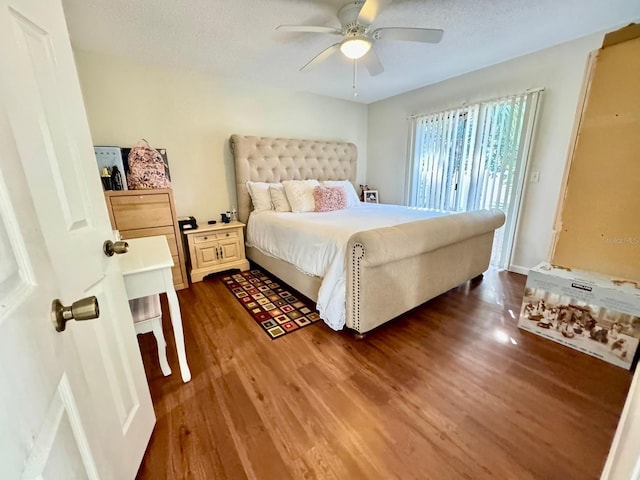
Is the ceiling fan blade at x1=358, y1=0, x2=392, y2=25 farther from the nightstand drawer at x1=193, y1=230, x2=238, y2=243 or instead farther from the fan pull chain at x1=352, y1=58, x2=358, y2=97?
the nightstand drawer at x1=193, y1=230, x2=238, y2=243

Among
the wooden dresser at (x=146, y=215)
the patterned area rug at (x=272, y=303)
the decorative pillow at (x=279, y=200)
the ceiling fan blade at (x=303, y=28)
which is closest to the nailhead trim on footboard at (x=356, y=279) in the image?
the patterned area rug at (x=272, y=303)

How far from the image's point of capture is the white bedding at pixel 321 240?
1.91 m

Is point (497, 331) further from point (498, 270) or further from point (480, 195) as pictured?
point (480, 195)

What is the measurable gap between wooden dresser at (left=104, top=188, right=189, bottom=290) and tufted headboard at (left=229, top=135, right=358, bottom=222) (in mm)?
887

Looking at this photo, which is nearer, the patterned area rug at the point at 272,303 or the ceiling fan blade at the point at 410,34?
the ceiling fan blade at the point at 410,34

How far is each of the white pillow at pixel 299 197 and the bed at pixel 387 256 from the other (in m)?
0.48

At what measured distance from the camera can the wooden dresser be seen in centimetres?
240

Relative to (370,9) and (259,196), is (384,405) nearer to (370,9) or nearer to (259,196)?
(370,9)

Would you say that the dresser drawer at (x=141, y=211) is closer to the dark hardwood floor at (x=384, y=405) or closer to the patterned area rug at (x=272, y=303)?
the patterned area rug at (x=272, y=303)

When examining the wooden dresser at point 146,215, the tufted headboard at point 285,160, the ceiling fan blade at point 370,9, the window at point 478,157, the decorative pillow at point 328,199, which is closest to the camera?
the ceiling fan blade at point 370,9

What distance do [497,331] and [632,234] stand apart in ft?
3.35

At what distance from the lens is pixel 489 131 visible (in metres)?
3.06

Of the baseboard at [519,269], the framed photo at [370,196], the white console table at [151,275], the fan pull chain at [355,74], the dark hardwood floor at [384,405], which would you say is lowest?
the dark hardwood floor at [384,405]

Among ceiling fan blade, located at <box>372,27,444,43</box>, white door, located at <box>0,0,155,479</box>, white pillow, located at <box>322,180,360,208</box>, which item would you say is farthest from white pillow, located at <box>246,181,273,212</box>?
white door, located at <box>0,0,155,479</box>
